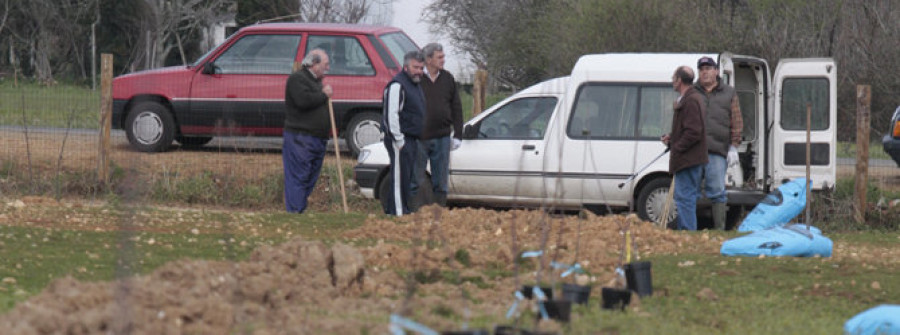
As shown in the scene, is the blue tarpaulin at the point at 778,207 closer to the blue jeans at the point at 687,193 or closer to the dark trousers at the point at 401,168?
the blue jeans at the point at 687,193

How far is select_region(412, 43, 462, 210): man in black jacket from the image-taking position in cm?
1284

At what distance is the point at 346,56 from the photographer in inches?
655

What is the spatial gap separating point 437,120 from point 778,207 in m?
3.49

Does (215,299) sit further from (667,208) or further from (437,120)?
(667,208)

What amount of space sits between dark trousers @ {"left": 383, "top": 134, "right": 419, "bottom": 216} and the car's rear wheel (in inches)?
198

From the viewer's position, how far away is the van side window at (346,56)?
16.5 meters

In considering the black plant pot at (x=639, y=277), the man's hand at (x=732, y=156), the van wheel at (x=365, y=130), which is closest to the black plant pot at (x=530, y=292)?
the black plant pot at (x=639, y=277)

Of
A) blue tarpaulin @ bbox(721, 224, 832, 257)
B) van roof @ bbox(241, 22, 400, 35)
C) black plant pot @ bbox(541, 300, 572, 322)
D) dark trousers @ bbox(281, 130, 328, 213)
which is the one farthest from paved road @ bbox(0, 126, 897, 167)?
black plant pot @ bbox(541, 300, 572, 322)

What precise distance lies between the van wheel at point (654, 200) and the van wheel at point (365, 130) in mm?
4275

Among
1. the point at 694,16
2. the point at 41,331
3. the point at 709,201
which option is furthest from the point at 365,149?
the point at 694,16

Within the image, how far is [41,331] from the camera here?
5172 millimetres

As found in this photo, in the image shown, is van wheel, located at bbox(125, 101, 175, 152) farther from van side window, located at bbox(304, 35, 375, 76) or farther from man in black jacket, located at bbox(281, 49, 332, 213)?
man in black jacket, located at bbox(281, 49, 332, 213)

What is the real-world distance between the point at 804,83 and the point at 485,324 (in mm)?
8527

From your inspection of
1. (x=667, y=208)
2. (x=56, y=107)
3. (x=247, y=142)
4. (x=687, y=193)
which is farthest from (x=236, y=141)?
(x=687, y=193)
